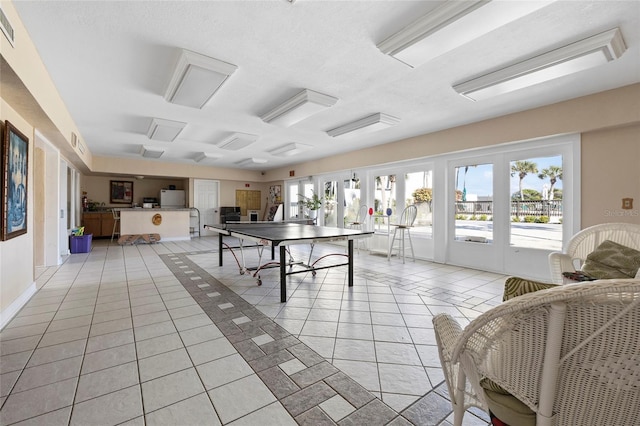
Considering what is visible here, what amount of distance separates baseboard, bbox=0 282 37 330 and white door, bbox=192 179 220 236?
719 cm

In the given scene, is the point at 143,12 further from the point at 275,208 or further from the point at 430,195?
the point at 275,208

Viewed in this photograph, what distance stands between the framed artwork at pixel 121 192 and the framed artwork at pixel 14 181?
28.4 feet

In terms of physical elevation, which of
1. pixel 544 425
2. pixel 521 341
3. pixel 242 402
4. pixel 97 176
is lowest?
pixel 242 402

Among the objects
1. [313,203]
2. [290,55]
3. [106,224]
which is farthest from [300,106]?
[106,224]

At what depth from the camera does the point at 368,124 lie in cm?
466

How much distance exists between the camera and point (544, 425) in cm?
86

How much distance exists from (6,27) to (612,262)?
15.6ft

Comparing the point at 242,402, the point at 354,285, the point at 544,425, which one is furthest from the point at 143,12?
the point at 354,285

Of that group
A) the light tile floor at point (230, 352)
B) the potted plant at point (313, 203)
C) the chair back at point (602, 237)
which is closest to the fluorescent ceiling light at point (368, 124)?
the light tile floor at point (230, 352)

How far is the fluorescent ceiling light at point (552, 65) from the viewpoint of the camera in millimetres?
2383

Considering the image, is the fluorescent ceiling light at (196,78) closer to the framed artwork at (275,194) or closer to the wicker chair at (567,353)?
the wicker chair at (567,353)

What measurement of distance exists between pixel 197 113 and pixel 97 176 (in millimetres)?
8718

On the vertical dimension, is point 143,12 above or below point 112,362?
above

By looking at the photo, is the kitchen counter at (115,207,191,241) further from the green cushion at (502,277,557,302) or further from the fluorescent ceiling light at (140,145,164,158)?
the green cushion at (502,277,557,302)
